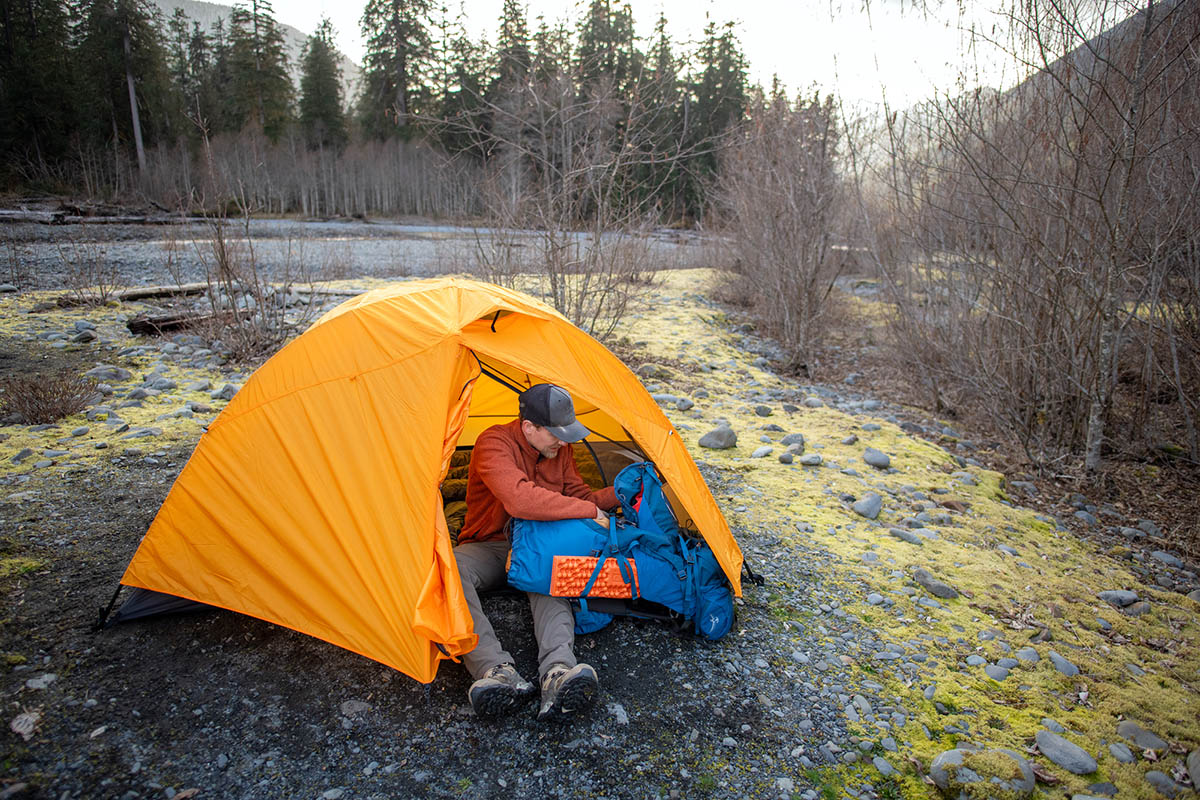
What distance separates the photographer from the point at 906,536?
4.77 metres

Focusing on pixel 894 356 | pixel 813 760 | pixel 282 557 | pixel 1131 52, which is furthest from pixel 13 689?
pixel 894 356

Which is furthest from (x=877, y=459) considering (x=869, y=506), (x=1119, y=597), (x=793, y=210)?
(x=793, y=210)

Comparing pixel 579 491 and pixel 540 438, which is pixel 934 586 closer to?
pixel 579 491

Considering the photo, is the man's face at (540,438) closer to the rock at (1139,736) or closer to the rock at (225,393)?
the rock at (1139,736)

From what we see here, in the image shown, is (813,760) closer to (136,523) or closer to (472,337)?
(472,337)

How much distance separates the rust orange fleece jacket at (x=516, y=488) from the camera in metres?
3.37

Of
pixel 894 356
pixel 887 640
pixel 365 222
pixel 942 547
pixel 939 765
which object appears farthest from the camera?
pixel 365 222

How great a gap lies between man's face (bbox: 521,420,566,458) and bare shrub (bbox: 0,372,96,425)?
4785 mm

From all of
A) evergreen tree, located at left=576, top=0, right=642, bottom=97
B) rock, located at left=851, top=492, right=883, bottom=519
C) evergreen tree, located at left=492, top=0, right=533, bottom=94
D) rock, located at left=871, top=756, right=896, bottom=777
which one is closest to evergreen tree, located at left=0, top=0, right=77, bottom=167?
evergreen tree, located at left=492, top=0, right=533, bottom=94

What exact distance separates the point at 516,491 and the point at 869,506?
10.3 ft

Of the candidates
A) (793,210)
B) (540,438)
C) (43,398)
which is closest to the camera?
(540,438)

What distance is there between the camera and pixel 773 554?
4.42 meters

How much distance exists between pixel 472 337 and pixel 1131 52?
17.8 ft

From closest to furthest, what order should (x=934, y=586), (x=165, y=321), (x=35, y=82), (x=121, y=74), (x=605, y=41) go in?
(x=934, y=586) → (x=165, y=321) → (x=605, y=41) → (x=35, y=82) → (x=121, y=74)
